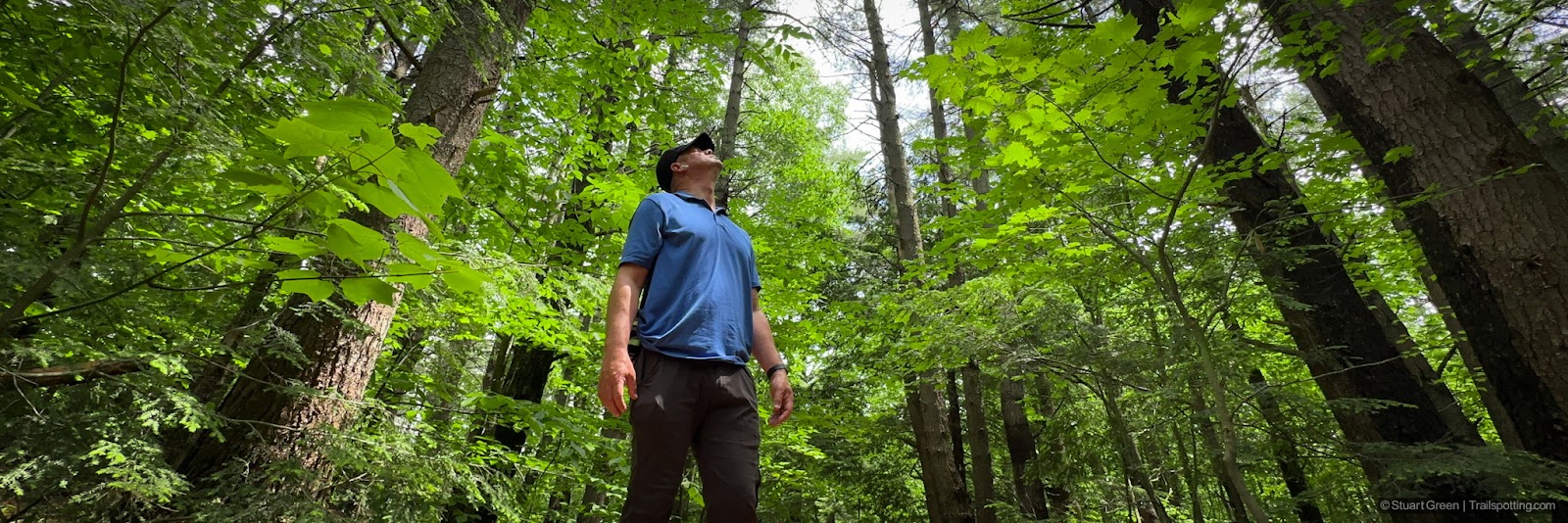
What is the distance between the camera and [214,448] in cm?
238

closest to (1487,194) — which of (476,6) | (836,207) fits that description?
(476,6)

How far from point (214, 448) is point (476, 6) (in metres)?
2.26

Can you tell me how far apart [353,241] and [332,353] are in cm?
206

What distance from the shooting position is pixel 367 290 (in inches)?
42.3

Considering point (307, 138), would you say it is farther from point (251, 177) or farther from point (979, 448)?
point (979, 448)

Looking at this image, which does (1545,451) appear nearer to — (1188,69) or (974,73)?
(1188,69)

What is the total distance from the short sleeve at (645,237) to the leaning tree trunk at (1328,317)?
109 inches

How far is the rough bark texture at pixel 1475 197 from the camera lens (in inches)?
102

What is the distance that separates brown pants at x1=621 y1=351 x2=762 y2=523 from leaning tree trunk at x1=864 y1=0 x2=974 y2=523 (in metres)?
4.58

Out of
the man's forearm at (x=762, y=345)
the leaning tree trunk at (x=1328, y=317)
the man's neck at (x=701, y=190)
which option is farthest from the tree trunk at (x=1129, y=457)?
the man's neck at (x=701, y=190)

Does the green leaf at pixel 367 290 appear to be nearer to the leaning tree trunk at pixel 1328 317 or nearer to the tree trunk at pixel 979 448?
the leaning tree trunk at pixel 1328 317

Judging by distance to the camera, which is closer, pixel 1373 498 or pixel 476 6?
pixel 1373 498

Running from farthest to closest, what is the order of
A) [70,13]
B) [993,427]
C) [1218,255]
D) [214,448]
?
1. [993,427]
2. [1218,255]
3. [214,448]
4. [70,13]

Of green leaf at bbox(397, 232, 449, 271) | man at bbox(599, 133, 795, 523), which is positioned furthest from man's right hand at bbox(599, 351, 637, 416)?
green leaf at bbox(397, 232, 449, 271)
